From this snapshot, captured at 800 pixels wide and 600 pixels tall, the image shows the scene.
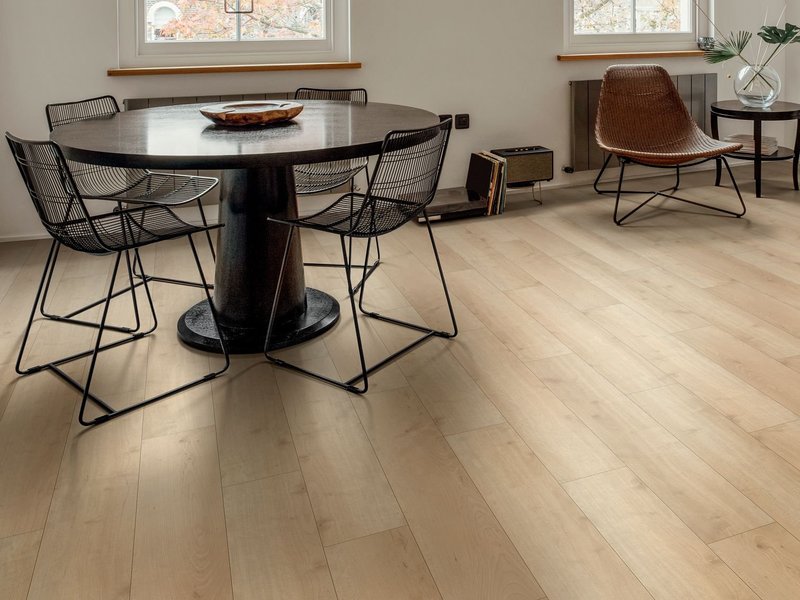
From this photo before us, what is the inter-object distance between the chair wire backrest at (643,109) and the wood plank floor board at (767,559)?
3194 mm

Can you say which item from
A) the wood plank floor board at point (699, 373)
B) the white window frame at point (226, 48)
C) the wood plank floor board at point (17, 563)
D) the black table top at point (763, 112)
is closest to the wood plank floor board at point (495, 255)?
the wood plank floor board at point (699, 373)

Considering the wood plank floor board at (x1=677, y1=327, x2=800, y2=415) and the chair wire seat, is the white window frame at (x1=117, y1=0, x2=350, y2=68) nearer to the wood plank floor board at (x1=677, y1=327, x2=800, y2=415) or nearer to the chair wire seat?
the chair wire seat

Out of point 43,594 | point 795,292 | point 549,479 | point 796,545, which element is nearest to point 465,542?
point 549,479

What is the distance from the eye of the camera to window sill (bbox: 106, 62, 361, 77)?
3.97 meters

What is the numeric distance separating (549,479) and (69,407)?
4.76 feet

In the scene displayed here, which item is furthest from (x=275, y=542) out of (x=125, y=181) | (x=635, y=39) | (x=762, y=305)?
(x=635, y=39)

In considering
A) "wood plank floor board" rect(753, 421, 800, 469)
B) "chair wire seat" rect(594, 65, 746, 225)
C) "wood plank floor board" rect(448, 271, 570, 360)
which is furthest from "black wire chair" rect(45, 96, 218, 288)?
"chair wire seat" rect(594, 65, 746, 225)

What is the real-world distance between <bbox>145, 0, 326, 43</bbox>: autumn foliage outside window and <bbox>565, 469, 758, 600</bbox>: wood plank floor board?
3291mm

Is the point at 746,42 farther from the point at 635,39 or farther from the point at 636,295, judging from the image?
the point at 636,295

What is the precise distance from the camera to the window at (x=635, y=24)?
16.1 ft

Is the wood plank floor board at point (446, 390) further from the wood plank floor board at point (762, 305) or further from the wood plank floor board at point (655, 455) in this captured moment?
the wood plank floor board at point (762, 305)

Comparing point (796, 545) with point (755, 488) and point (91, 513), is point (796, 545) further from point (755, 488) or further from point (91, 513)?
point (91, 513)

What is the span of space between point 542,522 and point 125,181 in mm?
2613

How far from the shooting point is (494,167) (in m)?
4.38
